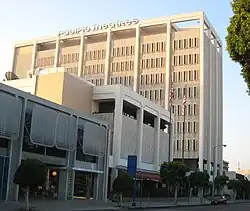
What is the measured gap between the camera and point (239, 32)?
42.0ft

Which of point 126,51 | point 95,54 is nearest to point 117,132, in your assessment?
point 126,51

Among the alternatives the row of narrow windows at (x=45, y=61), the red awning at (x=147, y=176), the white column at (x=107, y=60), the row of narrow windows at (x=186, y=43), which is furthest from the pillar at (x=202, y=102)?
the row of narrow windows at (x=45, y=61)

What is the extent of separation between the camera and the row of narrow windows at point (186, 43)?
10425 centimetres

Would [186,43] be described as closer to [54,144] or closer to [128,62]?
[128,62]

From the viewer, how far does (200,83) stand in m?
102

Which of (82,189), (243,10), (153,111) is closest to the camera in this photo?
(243,10)

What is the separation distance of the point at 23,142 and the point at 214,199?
120 feet

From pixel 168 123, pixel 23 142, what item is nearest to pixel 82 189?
pixel 23 142

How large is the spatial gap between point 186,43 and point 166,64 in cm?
700

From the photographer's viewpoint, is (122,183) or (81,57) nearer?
(122,183)

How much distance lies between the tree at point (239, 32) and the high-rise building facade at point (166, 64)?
3508 inches

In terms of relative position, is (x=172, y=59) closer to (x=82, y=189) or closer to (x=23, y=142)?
(x=82, y=189)

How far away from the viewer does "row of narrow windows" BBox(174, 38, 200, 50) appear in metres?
104

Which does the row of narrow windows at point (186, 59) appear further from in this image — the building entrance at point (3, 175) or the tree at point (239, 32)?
the tree at point (239, 32)
